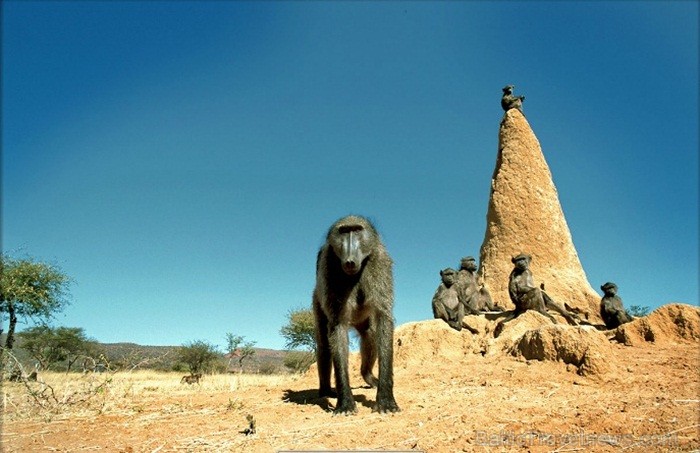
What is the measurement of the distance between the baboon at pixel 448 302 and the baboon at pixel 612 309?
4068 mm

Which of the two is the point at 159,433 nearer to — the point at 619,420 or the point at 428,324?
the point at 619,420

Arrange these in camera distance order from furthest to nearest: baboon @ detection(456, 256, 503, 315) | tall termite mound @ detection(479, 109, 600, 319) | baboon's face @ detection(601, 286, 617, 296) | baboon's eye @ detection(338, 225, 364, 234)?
tall termite mound @ detection(479, 109, 600, 319) < baboon @ detection(456, 256, 503, 315) < baboon's face @ detection(601, 286, 617, 296) < baboon's eye @ detection(338, 225, 364, 234)

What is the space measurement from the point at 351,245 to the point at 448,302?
7.60m

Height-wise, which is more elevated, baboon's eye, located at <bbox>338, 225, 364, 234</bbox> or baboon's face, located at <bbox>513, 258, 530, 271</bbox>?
baboon's face, located at <bbox>513, 258, 530, 271</bbox>

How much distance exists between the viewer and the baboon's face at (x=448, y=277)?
12.5 metres

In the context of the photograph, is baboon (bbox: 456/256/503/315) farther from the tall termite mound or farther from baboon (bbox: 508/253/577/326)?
baboon (bbox: 508/253/577/326)

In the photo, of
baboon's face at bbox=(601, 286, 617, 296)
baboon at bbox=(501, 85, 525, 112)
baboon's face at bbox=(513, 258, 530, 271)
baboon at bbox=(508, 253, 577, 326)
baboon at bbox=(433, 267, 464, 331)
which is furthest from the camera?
baboon at bbox=(501, 85, 525, 112)

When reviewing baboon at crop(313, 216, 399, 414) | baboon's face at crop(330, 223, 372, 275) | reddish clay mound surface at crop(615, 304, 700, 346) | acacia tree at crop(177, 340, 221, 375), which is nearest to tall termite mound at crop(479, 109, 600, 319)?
reddish clay mound surface at crop(615, 304, 700, 346)

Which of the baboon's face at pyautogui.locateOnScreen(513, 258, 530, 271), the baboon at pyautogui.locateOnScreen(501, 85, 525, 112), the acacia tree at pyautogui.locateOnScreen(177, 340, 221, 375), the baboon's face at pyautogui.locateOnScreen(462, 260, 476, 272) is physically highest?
the baboon at pyautogui.locateOnScreen(501, 85, 525, 112)

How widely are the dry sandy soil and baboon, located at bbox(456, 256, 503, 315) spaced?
4.64 m

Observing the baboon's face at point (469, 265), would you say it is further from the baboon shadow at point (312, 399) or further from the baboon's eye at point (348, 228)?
the baboon's eye at point (348, 228)

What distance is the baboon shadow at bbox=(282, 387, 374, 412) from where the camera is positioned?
5364 millimetres

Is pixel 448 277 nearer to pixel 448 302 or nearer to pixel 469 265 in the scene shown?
pixel 448 302

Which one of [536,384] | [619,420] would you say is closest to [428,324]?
[536,384]
